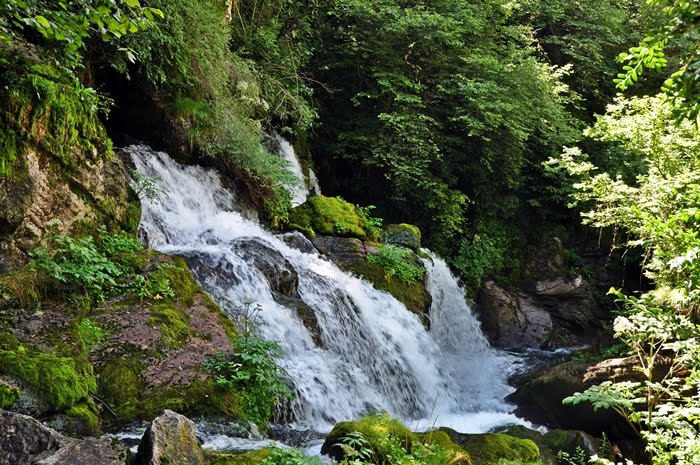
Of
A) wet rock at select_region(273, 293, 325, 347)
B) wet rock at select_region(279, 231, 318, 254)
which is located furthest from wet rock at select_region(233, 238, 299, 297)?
wet rock at select_region(279, 231, 318, 254)

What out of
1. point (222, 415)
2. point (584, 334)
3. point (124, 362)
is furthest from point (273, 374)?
point (584, 334)

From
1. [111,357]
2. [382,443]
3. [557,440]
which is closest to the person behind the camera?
[382,443]

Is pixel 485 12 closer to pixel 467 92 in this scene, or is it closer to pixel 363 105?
pixel 467 92

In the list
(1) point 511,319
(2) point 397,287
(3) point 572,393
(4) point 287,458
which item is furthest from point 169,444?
(1) point 511,319

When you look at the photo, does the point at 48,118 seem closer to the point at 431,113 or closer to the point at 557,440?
the point at 557,440

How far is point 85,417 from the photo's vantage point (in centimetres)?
405

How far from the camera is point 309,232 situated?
10711mm

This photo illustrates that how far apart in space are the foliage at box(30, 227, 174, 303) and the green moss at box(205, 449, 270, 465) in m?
2.29

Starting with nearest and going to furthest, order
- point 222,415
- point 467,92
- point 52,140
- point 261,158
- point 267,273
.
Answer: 1. point 222,415
2. point 52,140
3. point 267,273
4. point 261,158
5. point 467,92

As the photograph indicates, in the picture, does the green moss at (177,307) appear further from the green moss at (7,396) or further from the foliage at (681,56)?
the foliage at (681,56)

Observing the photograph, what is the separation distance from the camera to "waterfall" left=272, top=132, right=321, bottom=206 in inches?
497

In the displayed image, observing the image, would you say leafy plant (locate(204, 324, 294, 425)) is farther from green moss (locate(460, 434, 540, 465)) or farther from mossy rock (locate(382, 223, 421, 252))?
mossy rock (locate(382, 223, 421, 252))

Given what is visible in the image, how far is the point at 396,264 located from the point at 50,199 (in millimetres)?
6435

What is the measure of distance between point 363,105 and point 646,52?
488 inches
